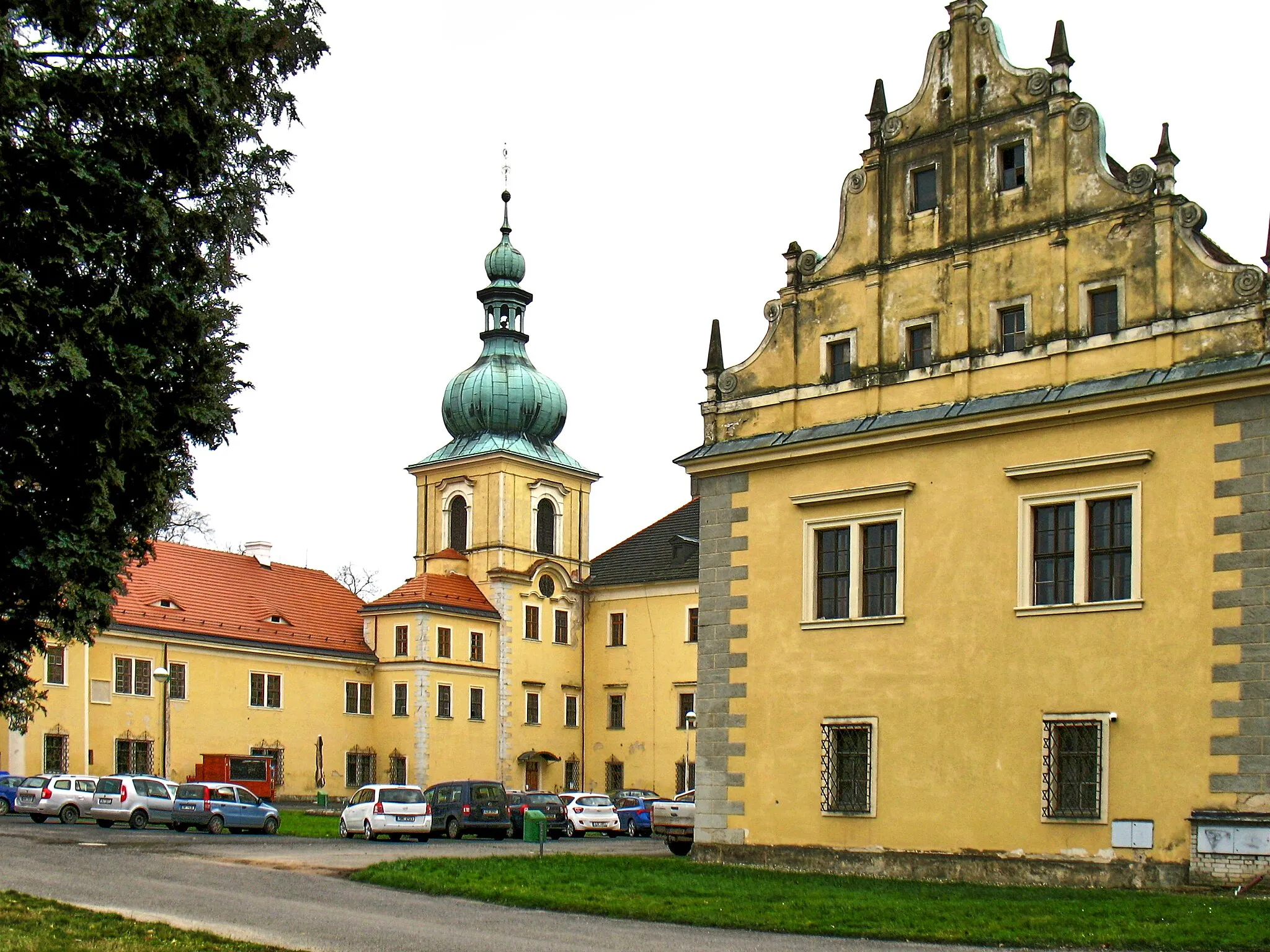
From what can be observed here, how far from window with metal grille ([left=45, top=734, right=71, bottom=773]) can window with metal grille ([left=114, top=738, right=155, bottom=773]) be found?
197 centimetres

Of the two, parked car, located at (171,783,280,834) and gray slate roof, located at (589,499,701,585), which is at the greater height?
gray slate roof, located at (589,499,701,585)

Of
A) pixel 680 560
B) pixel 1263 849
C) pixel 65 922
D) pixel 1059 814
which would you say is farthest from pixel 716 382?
pixel 680 560

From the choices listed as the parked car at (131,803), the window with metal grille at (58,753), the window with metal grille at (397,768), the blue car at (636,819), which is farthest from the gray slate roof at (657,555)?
the parked car at (131,803)

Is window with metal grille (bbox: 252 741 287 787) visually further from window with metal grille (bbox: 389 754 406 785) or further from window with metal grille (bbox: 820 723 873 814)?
window with metal grille (bbox: 820 723 873 814)

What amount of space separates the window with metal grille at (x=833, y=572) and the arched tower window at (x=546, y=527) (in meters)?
52.1

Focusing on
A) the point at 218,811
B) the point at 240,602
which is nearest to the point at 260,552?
the point at 240,602

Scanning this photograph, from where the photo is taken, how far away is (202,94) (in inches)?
555

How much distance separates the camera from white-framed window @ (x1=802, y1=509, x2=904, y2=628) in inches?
1043

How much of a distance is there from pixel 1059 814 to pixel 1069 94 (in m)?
11.4

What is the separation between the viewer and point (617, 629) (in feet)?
252

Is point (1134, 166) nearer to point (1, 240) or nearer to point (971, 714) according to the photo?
point (971, 714)

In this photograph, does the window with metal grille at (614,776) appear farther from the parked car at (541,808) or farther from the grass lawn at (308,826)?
the parked car at (541,808)

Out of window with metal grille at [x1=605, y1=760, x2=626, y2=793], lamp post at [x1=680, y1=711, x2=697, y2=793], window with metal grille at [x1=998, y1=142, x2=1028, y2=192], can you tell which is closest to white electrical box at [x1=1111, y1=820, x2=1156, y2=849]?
window with metal grille at [x1=998, y1=142, x2=1028, y2=192]

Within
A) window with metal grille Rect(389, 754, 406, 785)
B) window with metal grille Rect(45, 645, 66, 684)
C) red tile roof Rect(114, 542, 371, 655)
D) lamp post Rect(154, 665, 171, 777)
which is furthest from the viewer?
window with metal grille Rect(389, 754, 406, 785)
